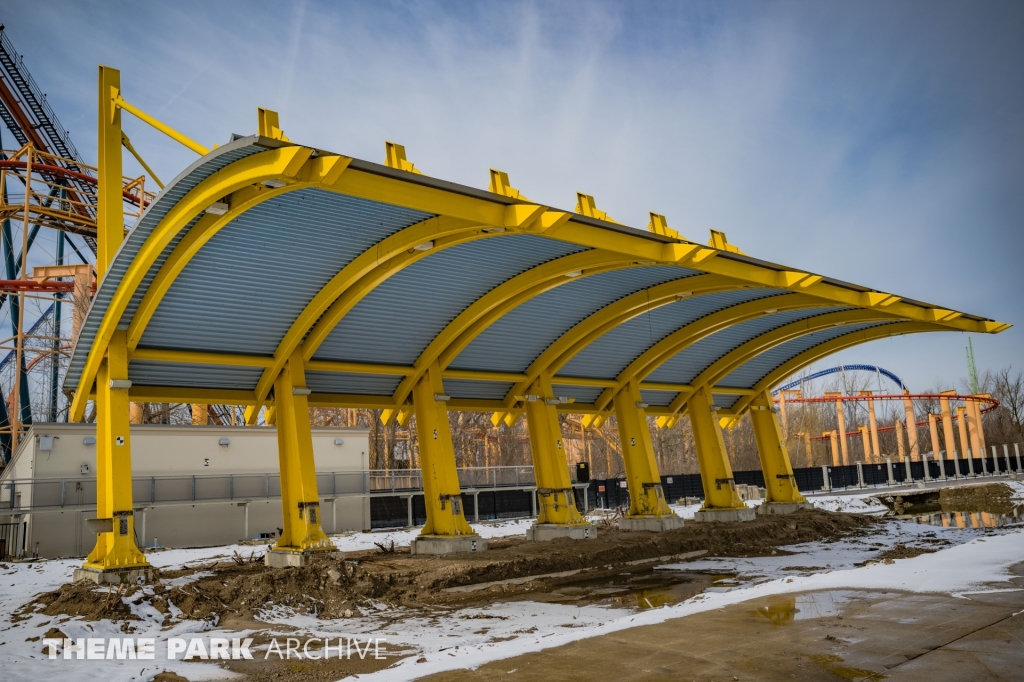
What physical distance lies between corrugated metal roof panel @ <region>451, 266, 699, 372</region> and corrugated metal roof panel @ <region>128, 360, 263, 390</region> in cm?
578

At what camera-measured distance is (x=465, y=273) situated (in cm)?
1669

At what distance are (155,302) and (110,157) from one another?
386 centimetres

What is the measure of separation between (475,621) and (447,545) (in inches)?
253

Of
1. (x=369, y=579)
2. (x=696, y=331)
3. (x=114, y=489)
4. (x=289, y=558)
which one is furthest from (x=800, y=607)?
(x=696, y=331)

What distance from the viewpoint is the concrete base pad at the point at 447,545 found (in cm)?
1806

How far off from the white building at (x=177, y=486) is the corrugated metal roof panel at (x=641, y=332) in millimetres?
11053

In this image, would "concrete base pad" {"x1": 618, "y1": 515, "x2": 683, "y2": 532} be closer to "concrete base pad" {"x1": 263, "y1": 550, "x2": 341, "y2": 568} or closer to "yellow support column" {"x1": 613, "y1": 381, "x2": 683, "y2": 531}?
"yellow support column" {"x1": 613, "y1": 381, "x2": 683, "y2": 531}

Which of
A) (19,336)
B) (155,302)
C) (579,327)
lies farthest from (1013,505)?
(19,336)

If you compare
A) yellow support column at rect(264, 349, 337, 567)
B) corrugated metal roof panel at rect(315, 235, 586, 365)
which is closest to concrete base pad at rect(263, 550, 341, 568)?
yellow support column at rect(264, 349, 337, 567)

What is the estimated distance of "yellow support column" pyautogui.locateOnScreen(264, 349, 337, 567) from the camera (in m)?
16.0

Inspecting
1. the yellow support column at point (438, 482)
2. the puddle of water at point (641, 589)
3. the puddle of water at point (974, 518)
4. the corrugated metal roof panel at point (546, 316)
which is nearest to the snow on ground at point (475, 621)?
the puddle of water at point (641, 589)

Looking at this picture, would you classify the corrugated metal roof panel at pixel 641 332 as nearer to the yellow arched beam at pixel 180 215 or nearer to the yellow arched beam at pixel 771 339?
the yellow arched beam at pixel 771 339

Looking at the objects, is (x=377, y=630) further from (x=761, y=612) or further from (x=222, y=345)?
(x=222, y=345)

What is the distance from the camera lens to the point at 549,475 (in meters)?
21.6
